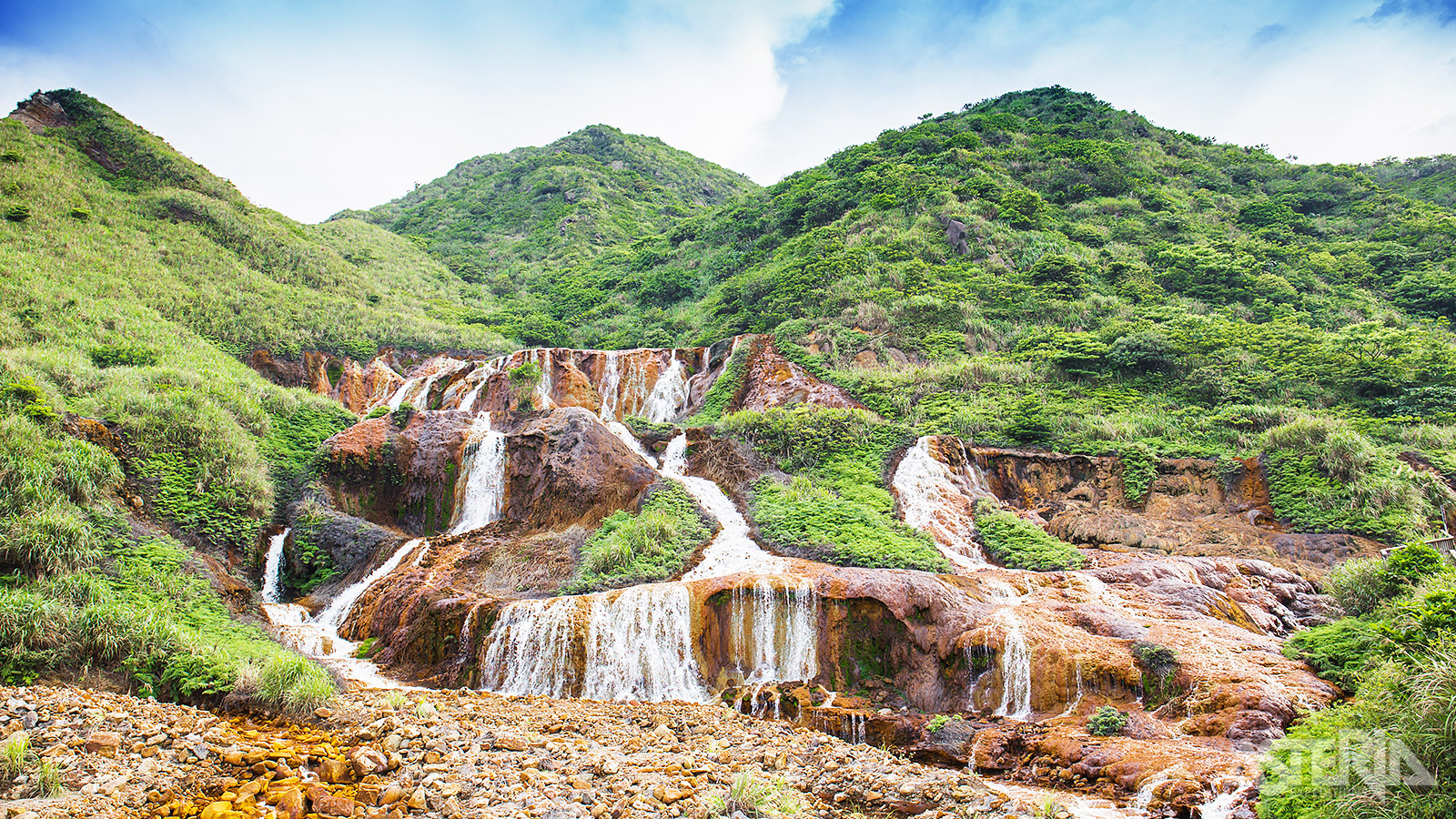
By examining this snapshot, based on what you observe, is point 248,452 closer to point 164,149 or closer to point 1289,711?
point 1289,711

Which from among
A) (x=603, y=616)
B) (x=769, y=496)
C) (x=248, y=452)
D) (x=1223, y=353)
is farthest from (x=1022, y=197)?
(x=248, y=452)

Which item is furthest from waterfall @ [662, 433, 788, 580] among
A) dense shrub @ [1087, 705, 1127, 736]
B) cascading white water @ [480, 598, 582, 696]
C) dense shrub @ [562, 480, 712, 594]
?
dense shrub @ [1087, 705, 1127, 736]

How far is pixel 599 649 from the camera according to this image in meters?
12.2

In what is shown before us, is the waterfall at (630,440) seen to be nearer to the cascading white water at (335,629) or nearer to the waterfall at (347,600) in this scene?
the cascading white water at (335,629)

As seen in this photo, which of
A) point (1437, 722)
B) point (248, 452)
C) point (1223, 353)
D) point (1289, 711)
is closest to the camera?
point (1437, 722)

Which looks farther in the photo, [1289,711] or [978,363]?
[978,363]

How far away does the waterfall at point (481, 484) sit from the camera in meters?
19.0

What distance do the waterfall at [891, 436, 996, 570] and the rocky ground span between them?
879 cm

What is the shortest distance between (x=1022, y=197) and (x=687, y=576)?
33454 millimetres

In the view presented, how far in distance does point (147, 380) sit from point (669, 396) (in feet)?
55.1

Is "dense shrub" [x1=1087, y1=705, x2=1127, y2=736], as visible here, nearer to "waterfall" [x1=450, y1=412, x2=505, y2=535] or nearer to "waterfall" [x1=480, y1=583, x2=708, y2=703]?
"waterfall" [x1=480, y1=583, x2=708, y2=703]

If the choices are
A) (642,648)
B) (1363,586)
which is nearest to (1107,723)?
(1363,586)

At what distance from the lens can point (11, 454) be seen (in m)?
11.6

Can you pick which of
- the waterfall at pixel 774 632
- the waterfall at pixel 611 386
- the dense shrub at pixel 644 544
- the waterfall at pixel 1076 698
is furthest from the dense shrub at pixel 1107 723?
the waterfall at pixel 611 386
